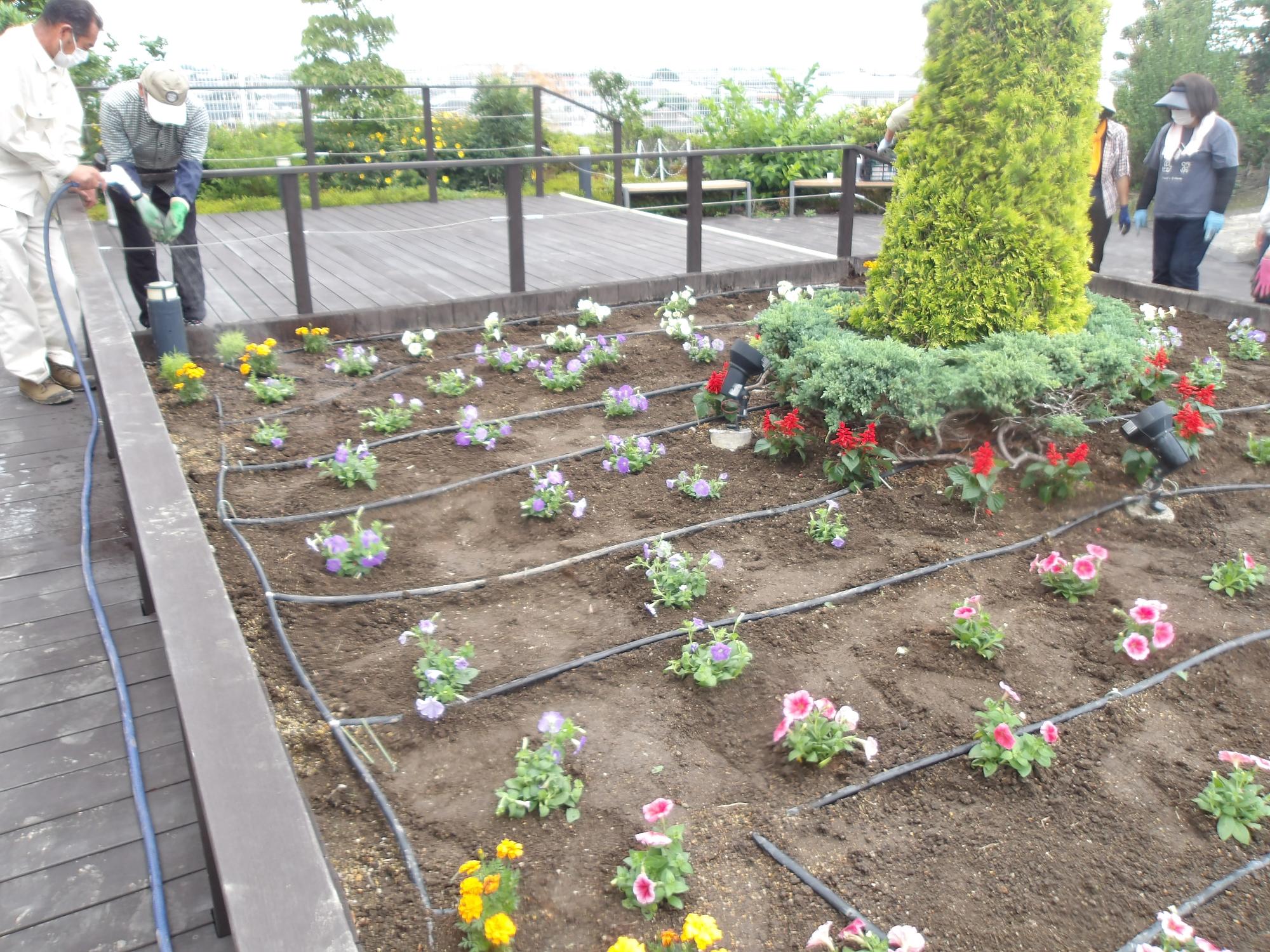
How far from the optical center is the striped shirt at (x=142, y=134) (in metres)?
4.78

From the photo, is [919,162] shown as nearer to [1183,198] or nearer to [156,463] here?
[1183,198]

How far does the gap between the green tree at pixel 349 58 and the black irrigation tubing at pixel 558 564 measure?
373 inches

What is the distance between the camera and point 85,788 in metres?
2.26

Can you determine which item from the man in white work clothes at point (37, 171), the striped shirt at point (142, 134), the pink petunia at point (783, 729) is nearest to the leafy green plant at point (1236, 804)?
the pink petunia at point (783, 729)

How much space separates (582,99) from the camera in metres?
14.7

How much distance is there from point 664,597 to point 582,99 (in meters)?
13.4

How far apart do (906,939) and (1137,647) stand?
1.21 m

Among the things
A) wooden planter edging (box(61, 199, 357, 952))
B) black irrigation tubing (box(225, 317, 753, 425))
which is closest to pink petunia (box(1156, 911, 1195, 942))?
wooden planter edging (box(61, 199, 357, 952))

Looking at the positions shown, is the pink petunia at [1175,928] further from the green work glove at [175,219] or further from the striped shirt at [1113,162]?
the striped shirt at [1113,162]

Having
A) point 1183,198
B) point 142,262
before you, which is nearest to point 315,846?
point 142,262

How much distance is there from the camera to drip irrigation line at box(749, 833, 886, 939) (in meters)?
1.78

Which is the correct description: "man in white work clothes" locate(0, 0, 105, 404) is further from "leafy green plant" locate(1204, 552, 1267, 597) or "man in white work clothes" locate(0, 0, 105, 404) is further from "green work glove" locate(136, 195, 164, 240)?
"leafy green plant" locate(1204, 552, 1267, 597)

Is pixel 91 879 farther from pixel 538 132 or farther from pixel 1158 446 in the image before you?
pixel 538 132

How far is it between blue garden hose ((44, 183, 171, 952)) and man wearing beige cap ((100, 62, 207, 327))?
1.94 ft
